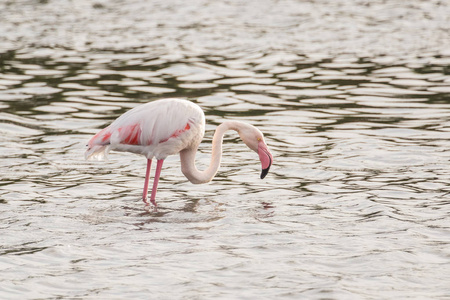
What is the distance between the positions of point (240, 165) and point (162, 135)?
1919 mm

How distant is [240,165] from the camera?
407 inches

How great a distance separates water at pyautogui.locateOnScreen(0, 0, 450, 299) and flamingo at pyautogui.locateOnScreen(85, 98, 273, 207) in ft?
1.53

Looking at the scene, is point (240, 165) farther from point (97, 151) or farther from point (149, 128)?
point (97, 151)

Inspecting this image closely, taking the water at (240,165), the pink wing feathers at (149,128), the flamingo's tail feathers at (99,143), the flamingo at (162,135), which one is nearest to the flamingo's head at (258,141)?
the flamingo at (162,135)

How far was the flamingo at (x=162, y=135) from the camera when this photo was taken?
8602 millimetres

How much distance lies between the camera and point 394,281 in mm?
6516

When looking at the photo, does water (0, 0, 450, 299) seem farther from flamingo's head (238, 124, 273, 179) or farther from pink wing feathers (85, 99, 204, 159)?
pink wing feathers (85, 99, 204, 159)

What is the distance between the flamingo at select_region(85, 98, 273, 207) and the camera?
8.60 meters

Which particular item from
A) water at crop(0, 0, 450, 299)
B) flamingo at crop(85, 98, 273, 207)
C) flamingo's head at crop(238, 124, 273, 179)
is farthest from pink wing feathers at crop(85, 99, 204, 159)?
water at crop(0, 0, 450, 299)

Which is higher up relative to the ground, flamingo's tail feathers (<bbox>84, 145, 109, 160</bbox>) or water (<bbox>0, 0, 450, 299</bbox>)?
flamingo's tail feathers (<bbox>84, 145, 109, 160</bbox>)

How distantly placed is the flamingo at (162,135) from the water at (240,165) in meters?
0.47

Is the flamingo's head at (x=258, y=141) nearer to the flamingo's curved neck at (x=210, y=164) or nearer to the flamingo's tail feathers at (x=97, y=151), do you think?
the flamingo's curved neck at (x=210, y=164)

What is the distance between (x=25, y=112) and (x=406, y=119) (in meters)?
5.22

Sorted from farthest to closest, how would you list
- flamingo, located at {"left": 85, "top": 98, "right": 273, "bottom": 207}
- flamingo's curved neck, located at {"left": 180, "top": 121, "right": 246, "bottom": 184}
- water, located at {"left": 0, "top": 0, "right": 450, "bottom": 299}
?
flamingo's curved neck, located at {"left": 180, "top": 121, "right": 246, "bottom": 184}, flamingo, located at {"left": 85, "top": 98, "right": 273, "bottom": 207}, water, located at {"left": 0, "top": 0, "right": 450, "bottom": 299}
